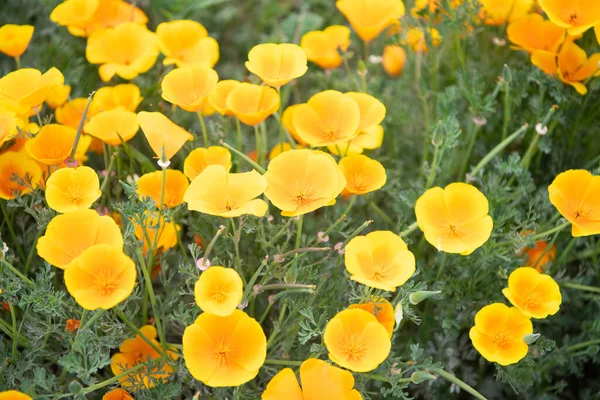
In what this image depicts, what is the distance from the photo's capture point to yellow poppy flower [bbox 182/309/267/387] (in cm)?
105

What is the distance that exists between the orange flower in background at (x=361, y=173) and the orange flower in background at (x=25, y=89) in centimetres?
60

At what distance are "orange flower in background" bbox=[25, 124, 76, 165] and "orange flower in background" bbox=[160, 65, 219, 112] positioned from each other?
9.0 inches

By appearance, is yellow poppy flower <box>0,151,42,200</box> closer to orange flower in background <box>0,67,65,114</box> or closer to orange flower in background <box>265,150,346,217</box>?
orange flower in background <box>0,67,65,114</box>

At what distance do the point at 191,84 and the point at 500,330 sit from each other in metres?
0.76

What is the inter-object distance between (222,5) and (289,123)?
1102 millimetres

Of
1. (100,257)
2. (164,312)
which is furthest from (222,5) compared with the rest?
(100,257)

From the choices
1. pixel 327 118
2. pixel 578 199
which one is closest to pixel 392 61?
pixel 327 118

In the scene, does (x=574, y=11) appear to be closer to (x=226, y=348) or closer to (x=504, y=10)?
(x=504, y=10)

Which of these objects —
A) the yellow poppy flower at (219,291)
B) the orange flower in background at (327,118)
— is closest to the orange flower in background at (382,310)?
the yellow poppy flower at (219,291)

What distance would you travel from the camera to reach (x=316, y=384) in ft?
3.51

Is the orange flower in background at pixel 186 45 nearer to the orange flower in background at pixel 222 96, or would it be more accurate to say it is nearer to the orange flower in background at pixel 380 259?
the orange flower in background at pixel 222 96

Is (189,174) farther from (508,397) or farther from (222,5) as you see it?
(222,5)

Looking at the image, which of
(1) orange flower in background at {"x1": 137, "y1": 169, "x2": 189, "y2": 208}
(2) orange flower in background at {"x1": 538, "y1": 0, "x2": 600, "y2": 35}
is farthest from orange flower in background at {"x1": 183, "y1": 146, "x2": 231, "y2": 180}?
(2) orange flower in background at {"x1": 538, "y1": 0, "x2": 600, "y2": 35}

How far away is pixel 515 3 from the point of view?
1615 mm
